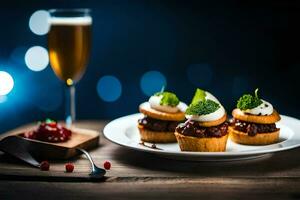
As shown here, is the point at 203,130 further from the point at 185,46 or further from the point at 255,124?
the point at 185,46

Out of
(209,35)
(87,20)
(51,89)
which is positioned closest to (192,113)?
(87,20)

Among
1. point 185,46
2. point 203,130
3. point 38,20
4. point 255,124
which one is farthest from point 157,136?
point 38,20

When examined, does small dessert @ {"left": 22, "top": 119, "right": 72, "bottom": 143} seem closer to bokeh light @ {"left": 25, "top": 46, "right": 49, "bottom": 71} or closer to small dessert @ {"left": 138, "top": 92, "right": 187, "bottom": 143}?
small dessert @ {"left": 138, "top": 92, "right": 187, "bottom": 143}

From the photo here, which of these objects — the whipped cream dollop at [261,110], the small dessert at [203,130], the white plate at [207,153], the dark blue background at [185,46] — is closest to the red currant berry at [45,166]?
the white plate at [207,153]

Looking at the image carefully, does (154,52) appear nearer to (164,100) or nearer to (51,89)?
(51,89)

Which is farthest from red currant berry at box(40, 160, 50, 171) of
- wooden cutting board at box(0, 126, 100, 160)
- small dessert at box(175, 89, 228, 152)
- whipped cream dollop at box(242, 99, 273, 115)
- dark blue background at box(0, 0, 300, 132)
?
dark blue background at box(0, 0, 300, 132)
